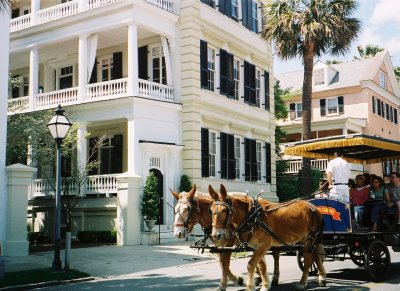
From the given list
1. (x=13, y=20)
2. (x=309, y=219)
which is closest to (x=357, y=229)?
(x=309, y=219)

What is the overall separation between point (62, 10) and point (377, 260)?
749 inches

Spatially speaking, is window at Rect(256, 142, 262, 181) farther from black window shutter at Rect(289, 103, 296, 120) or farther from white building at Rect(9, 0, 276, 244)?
black window shutter at Rect(289, 103, 296, 120)

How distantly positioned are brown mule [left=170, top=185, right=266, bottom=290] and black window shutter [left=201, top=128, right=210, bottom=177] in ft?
46.4

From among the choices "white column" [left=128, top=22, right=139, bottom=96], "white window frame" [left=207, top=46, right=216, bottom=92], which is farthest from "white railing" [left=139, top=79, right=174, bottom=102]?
"white window frame" [left=207, top=46, right=216, bottom=92]

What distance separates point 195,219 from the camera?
9.27m

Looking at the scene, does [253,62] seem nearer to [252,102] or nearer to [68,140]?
[252,102]

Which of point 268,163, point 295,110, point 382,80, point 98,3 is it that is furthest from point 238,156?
point 382,80

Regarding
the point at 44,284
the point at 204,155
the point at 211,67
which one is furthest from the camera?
the point at 211,67

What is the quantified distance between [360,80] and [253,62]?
52.3 feet

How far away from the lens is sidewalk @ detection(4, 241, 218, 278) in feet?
46.2

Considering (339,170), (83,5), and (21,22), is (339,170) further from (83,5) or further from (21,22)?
(21,22)

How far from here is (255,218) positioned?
8805 millimetres

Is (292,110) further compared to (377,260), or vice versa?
(292,110)

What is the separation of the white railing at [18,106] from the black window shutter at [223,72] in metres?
9.23
